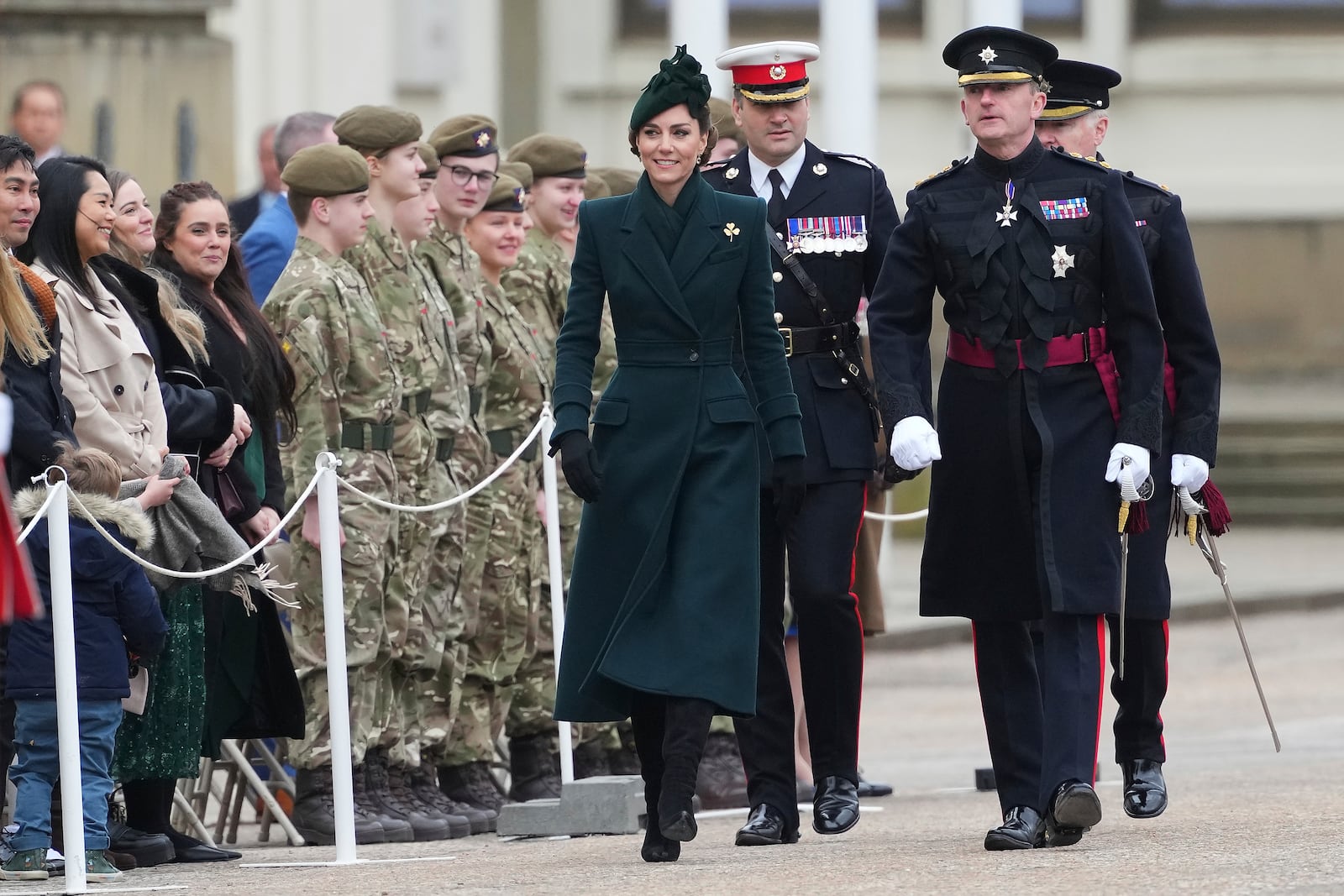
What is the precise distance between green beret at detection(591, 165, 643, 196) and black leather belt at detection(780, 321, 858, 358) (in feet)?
9.06

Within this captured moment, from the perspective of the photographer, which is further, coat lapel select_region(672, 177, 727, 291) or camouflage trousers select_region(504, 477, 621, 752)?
camouflage trousers select_region(504, 477, 621, 752)

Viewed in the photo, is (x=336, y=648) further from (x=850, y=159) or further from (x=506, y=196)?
(x=506, y=196)

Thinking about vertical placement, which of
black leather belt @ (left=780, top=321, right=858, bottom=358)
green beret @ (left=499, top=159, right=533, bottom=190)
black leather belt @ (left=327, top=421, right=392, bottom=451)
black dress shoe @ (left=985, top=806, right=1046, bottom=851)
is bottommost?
black dress shoe @ (left=985, top=806, right=1046, bottom=851)

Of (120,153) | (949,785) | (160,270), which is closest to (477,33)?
(120,153)

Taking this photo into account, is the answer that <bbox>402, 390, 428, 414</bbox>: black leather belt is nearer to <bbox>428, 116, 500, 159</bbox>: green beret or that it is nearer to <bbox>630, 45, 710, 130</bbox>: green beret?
<bbox>428, 116, 500, 159</bbox>: green beret

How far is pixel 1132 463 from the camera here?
7.47 m

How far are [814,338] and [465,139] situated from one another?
6.54 feet

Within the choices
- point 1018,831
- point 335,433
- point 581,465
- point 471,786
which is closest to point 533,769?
point 471,786

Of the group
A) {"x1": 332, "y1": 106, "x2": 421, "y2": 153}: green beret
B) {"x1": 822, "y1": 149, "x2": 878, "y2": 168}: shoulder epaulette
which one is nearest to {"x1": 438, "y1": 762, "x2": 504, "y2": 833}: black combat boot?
{"x1": 332, "y1": 106, "x2": 421, "y2": 153}: green beret

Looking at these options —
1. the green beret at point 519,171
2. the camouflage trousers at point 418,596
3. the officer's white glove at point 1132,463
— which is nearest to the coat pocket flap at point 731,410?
the officer's white glove at point 1132,463

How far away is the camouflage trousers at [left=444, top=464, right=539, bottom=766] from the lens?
972 cm

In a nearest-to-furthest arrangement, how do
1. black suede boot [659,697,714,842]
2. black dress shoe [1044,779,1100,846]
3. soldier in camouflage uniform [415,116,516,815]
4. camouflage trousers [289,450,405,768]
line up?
1. black dress shoe [1044,779,1100,846]
2. black suede boot [659,697,714,842]
3. camouflage trousers [289,450,405,768]
4. soldier in camouflage uniform [415,116,516,815]

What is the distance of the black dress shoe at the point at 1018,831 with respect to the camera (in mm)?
7453

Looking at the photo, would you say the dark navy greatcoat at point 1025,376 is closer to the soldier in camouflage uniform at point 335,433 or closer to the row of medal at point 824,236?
the row of medal at point 824,236
